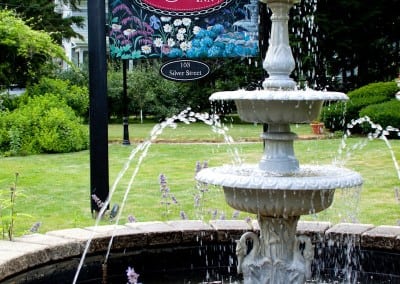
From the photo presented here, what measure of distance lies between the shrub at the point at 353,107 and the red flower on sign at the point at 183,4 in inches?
379

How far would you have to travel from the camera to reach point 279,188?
3852 millimetres

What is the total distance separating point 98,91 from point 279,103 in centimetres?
367

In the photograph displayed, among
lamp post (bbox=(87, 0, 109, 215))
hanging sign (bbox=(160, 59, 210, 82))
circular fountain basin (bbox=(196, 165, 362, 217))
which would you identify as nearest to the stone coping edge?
circular fountain basin (bbox=(196, 165, 362, 217))

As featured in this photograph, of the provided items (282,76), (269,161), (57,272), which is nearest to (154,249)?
(57,272)

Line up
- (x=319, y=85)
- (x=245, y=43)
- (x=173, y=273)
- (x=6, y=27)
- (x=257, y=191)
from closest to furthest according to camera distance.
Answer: (x=257, y=191) < (x=173, y=273) < (x=245, y=43) < (x=6, y=27) < (x=319, y=85)

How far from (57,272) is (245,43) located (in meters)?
6.99

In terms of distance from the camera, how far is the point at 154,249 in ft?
17.9

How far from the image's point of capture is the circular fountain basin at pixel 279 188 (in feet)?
12.7

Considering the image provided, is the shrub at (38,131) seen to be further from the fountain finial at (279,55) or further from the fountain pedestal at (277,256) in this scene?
the fountain finial at (279,55)

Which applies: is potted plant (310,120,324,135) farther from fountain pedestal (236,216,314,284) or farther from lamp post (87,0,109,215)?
fountain pedestal (236,216,314,284)

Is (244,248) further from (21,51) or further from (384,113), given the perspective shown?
(384,113)

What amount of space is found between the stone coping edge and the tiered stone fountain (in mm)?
948

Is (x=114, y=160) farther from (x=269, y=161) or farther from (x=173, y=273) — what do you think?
(x=269, y=161)

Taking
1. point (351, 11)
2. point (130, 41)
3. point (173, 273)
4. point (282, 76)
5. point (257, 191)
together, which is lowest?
point (173, 273)
